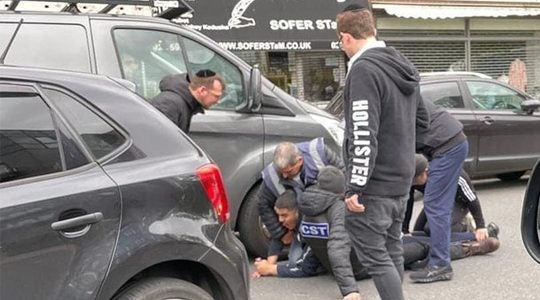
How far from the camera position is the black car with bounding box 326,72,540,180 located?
789 cm

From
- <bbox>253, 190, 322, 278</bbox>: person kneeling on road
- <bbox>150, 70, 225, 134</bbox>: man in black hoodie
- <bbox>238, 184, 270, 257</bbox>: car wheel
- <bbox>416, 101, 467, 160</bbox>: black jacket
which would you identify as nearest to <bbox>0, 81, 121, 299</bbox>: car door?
<bbox>150, 70, 225, 134</bbox>: man in black hoodie

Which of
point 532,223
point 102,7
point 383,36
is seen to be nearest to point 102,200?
point 532,223

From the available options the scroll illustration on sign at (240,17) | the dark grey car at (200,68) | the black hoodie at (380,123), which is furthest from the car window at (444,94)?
the black hoodie at (380,123)

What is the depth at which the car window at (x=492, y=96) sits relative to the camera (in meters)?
8.09

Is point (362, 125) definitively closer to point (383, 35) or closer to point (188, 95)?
point (188, 95)

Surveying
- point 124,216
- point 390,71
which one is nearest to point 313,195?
point 390,71

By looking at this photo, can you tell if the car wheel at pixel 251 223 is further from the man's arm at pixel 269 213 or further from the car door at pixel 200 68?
the man's arm at pixel 269 213

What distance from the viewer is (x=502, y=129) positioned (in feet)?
26.7

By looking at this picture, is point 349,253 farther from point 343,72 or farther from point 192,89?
point 343,72

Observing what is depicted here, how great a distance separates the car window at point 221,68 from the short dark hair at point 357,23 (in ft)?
5.94

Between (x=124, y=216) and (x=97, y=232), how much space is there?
5.2 inches

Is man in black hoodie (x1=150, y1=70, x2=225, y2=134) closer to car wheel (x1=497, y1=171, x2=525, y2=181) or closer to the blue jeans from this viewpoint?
the blue jeans

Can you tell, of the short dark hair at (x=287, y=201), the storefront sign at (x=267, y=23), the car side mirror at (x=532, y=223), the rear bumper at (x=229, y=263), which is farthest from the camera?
the storefront sign at (x=267, y=23)

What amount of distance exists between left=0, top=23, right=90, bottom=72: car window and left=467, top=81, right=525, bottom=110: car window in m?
5.05
